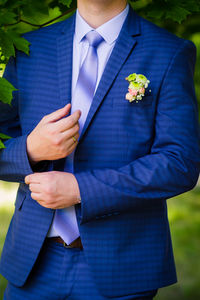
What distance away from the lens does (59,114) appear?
2.08 m

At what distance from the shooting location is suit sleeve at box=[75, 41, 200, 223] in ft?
6.93

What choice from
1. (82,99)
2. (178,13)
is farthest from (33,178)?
(178,13)

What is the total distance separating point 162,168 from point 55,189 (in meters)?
0.48

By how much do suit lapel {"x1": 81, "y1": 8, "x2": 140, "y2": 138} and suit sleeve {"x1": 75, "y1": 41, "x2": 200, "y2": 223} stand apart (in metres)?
0.22

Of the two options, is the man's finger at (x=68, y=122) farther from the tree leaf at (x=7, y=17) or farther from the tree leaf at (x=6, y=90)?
the tree leaf at (x=7, y=17)

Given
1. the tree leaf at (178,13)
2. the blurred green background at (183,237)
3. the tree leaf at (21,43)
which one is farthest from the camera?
the blurred green background at (183,237)

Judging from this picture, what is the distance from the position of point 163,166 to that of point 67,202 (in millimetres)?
447

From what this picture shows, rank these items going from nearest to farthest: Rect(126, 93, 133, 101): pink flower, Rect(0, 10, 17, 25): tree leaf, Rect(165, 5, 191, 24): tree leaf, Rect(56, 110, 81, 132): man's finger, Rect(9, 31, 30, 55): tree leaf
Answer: Rect(56, 110, 81, 132): man's finger
Rect(126, 93, 133, 101): pink flower
Rect(9, 31, 30, 55): tree leaf
Rect(0, 10, 17, 25): tree leaf
Rect(165, 5, 191, 24): tree leaf

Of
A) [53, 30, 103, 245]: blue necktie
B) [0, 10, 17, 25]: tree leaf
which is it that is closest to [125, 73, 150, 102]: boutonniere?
[53, 30, 103, 245]: blue necktie

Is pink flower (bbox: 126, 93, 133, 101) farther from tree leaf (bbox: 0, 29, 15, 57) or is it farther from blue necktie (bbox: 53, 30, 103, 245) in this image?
tree leaf (bbox: 0, 29, 15, 57)

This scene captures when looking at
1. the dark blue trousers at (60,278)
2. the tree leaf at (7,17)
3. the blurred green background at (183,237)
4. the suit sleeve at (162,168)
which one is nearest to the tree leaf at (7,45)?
the tree leaf at (7,17)

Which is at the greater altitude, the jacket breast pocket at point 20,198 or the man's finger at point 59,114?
the man's finger at point 59,114

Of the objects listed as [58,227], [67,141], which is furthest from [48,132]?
[58,227]

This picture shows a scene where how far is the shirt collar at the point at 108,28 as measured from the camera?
2.31 meters
